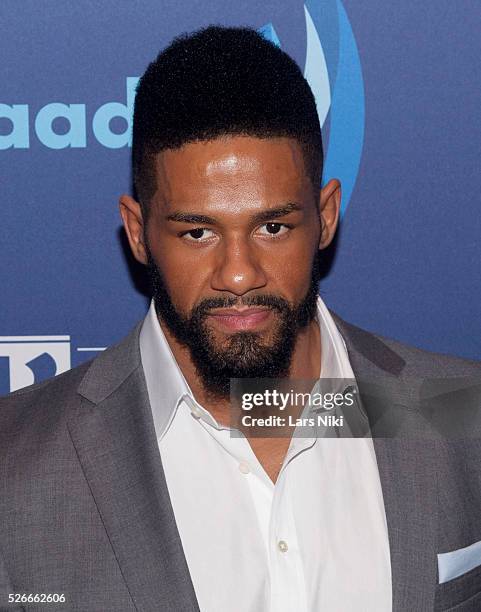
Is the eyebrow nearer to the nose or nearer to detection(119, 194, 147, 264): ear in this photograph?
the nose

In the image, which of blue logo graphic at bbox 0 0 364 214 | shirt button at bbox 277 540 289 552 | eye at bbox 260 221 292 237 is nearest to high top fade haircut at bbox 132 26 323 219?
eye at bbox 260 221 292 237

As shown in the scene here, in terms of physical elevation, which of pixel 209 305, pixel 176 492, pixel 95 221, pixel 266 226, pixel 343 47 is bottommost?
pixel 176 492

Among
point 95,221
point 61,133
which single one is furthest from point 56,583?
point 61,133

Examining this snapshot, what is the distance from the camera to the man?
66.8 inches

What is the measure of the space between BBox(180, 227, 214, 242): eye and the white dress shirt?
0.91 ft

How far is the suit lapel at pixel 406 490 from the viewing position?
5.66 feet

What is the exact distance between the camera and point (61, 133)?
2.26 metres

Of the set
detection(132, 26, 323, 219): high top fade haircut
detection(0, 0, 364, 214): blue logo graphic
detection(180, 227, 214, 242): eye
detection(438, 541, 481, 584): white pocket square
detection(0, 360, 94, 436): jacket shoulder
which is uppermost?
detection(0, 0, 364, 214): blue logo graphic

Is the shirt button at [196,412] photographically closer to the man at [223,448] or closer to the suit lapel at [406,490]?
the man at [223,448]

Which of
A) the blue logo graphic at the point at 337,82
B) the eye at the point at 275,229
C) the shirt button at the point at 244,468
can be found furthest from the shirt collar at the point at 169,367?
the blue logo graphic at the point at 337,82

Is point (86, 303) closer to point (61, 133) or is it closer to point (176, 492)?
point (61, 133)

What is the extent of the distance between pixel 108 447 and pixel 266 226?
0.54m

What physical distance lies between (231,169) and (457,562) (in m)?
0.92

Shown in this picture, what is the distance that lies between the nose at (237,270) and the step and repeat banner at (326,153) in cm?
67
